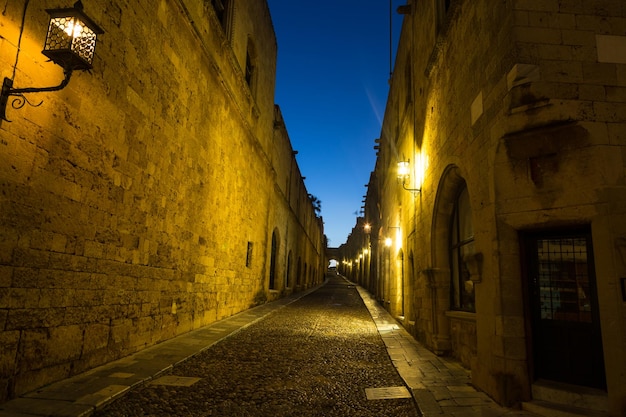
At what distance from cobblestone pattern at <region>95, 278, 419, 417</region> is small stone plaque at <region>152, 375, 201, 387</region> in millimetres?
106

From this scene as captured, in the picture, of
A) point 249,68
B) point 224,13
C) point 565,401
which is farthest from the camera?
point 249,68

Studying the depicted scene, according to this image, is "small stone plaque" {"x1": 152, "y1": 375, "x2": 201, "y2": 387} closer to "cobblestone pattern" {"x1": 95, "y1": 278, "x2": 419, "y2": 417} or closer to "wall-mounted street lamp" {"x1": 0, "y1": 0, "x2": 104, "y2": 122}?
"cobblestone pattern" {"x1": 95, "y1": 278, "x2": 419, "y2": 417}

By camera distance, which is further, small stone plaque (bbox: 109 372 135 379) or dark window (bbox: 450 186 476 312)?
dark window (bbox: 450 186 476 312)

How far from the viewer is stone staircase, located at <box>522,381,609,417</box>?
3252mm

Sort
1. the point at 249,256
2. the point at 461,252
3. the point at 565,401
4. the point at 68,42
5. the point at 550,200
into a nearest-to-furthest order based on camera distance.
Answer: the point at 565,401
the point at 68,42
the point at 550,200
the point at 461,252
the point at 249,256

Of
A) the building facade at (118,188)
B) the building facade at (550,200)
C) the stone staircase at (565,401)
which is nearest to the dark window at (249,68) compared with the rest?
the building facade at (118,188)

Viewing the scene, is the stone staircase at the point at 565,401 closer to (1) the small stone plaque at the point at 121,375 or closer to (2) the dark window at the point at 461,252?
(2) the dark window at the point at 461,252

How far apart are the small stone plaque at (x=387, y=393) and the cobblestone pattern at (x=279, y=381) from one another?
0.28 ft

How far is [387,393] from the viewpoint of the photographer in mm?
4148

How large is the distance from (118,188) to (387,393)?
4370 mm

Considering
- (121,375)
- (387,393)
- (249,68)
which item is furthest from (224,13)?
(387,393)

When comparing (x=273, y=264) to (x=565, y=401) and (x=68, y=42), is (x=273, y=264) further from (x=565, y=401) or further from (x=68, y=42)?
(x=565, y=401)

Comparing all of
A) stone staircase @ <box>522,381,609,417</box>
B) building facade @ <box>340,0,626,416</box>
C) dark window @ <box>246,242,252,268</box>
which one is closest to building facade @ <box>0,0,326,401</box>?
dark window @ <box>246,242,252,268</box>

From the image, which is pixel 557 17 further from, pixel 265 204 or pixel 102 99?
pixel 265 204
